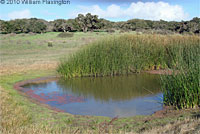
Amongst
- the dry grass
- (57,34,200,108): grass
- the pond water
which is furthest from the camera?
the dry grass

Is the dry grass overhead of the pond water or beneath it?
overhead

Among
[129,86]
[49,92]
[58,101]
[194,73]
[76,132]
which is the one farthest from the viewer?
[129,86]

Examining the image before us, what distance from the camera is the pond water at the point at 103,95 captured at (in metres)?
7.28

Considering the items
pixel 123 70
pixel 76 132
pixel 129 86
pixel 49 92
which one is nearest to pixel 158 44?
pixel 123 70

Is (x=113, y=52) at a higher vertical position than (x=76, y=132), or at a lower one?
higher

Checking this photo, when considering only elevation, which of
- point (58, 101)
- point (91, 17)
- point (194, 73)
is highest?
point (91, 17)

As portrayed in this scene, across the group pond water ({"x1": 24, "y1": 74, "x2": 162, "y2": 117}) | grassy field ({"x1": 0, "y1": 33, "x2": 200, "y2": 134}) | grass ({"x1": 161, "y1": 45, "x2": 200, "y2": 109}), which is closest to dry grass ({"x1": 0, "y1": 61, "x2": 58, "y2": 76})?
A: pond water ({"x1": 24, "y1": 74, "x2": 162, "y2": 117})

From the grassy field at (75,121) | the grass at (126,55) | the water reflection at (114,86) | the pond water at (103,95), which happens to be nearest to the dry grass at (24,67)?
the grass at (126,55)

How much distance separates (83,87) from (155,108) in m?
3.50

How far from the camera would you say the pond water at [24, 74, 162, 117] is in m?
7.28

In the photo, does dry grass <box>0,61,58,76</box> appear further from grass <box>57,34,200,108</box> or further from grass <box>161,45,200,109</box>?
grass <box>161,45,200,109</box>

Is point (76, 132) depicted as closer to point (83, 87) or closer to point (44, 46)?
point (83, 87)

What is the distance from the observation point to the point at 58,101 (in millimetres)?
8266

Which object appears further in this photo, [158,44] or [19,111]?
[158,44]
